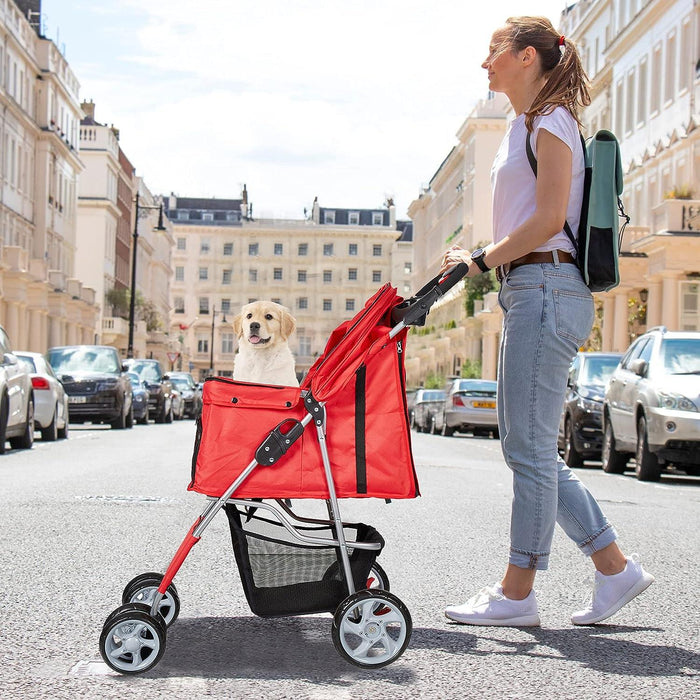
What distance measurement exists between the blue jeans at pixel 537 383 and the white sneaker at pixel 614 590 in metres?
0.29

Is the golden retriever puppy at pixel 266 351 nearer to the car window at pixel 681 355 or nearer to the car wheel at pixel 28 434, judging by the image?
the car window at pixel 681 355

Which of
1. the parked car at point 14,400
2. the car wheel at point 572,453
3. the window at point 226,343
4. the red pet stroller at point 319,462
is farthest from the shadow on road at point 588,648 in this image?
the window at point 226,343

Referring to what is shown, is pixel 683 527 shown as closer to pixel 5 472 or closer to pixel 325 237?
pixel 5 472

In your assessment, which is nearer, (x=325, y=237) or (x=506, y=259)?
(x=506, y=259)

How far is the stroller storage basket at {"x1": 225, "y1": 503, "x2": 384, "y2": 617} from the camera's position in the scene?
4.65 m

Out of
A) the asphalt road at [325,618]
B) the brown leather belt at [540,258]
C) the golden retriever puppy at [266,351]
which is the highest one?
the brown leather belt at [540,258]

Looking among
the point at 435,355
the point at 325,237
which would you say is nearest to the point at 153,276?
the point at 435,355

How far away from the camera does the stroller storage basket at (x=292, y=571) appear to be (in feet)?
15.3

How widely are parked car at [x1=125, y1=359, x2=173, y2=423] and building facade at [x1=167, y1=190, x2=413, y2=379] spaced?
4061 inches

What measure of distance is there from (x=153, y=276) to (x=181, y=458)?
317 ft

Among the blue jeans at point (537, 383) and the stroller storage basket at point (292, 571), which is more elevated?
the blue jeans at point (537, 383)

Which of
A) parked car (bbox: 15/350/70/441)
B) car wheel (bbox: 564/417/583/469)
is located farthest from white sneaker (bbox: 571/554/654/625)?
parked car (bbox: 15/350/70/441)

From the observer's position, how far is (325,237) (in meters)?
146

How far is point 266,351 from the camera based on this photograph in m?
9.37
